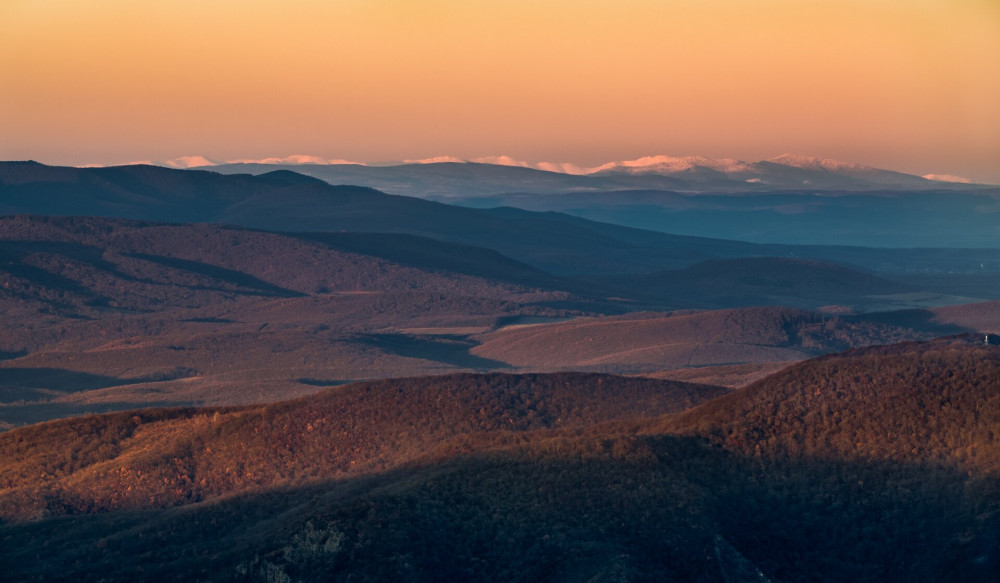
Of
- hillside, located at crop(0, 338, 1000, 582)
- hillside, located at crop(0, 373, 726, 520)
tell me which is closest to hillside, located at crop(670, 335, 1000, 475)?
hillside, located at crop(0, 338, 1000, 582)

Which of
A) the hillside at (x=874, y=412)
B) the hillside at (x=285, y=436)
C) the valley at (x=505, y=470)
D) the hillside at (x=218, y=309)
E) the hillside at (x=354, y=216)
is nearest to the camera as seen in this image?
the valley at (x=505, y=470)

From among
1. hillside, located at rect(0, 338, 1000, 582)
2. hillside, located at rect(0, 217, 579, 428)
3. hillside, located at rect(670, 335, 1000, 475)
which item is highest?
hillside, located at rect(670, 335, 1000, 475)

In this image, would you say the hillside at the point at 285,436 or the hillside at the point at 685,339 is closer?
the hillside at the point at 285,436

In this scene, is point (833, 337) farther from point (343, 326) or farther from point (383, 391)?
point (383, 391)

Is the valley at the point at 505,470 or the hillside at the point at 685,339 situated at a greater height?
the valley at the point at 505,470

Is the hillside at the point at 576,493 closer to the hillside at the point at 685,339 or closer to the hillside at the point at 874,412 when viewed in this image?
the hillside at the point at 874,412

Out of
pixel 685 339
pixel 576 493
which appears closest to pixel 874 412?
pixel 576 493

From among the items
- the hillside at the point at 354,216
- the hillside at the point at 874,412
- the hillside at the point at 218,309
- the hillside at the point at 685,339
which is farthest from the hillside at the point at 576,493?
the hillside at the point at 354,216

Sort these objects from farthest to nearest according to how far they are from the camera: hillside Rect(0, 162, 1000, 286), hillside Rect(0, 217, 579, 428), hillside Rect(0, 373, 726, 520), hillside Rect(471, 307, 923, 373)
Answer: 1. hillside Rect(0, 162, 1000, 286)
2. hillside Rect(471, 307, 923, 373)
3. hillside Rect(0, 217, 579, 428)
4. hillside Rect(0, 373, 726, 520)

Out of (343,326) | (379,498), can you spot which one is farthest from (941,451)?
(343,326)

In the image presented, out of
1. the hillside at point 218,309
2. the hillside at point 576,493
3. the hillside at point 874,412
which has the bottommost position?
the hillside at point 218,309

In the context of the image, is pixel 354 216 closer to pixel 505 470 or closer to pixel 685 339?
pixel 685 339

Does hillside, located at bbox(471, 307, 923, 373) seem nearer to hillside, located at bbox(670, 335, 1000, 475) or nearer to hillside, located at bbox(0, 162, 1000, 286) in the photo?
hillside, located at bbox(670, 335, 1000, 475)
